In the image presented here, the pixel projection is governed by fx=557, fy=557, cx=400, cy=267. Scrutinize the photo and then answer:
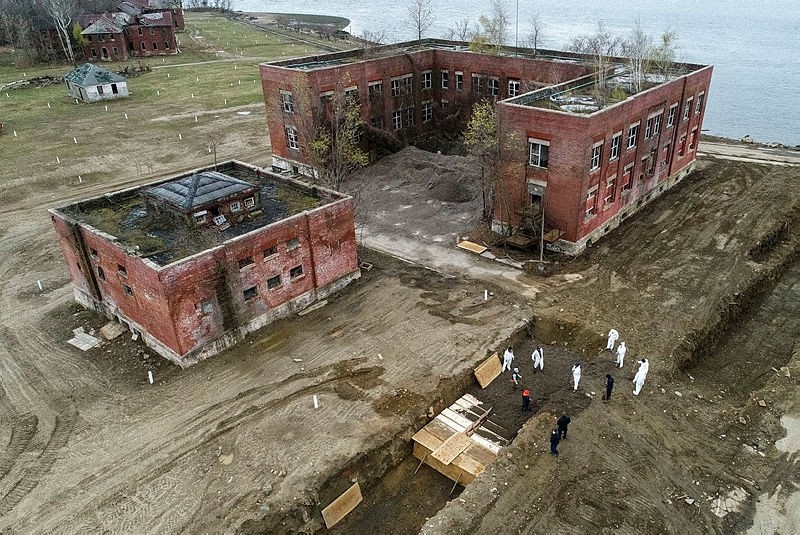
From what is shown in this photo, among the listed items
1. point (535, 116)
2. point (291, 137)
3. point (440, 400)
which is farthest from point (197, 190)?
point (291, 137)

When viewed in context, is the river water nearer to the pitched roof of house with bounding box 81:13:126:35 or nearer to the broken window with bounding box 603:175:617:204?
the broken window with bounding box 603:175:617:204

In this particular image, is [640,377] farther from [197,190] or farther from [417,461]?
[197,190]

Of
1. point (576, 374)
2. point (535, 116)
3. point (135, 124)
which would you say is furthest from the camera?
point (135, 124)

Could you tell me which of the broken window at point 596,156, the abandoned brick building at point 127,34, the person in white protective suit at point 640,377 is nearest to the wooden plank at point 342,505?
the person in white protective suit at point 640,377

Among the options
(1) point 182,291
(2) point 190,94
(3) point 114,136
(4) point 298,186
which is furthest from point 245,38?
(1) point 182,291

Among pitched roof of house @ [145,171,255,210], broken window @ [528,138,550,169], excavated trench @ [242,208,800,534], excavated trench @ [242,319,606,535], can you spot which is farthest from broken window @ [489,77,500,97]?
excavated trench @ [242,319,606,535]

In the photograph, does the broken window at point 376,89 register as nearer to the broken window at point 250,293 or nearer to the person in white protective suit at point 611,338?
the broken window at point 250,293
